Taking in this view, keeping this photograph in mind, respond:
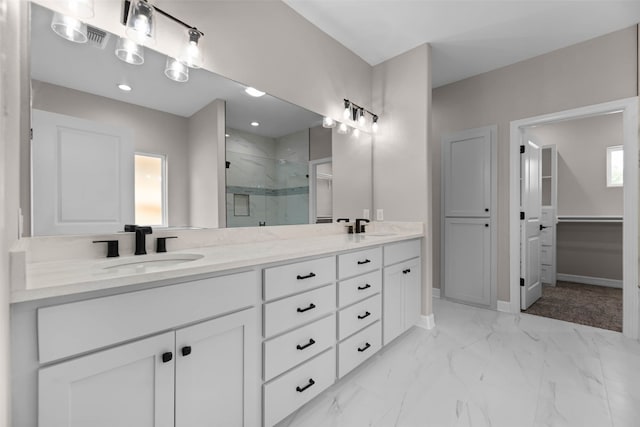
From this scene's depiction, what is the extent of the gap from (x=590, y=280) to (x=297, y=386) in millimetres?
4745

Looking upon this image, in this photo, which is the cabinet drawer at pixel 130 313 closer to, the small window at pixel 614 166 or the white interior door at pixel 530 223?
the white interior door at pixel 530 223

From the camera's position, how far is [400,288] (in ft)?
7.32

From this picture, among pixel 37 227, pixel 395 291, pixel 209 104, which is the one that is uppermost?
pixel 209 104

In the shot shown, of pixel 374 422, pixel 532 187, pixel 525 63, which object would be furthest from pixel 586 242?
pixel 374 422

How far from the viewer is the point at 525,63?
288 cm

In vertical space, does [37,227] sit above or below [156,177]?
below

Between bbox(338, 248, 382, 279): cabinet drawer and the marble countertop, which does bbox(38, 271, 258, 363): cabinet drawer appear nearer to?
the marble countertop

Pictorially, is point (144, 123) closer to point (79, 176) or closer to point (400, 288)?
point (79, 176)

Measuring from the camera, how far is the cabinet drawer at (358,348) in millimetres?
1657

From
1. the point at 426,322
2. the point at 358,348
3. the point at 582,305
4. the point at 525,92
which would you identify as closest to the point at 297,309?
the point at 358,348

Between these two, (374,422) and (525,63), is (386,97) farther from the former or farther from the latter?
(374,422)

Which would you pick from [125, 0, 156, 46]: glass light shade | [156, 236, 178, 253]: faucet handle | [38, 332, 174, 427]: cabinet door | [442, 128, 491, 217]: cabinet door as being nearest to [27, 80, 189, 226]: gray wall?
[156, 236, 178, 253]: faucet handle

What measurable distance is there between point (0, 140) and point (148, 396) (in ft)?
2.70

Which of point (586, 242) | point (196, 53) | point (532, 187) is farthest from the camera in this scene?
point (586, 242)
